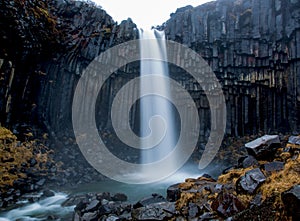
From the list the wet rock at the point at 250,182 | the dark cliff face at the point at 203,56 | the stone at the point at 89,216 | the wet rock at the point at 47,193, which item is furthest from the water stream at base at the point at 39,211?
the dark cliff face at the point at 203,56

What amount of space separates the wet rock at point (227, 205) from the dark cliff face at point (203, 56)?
1350 centimetres

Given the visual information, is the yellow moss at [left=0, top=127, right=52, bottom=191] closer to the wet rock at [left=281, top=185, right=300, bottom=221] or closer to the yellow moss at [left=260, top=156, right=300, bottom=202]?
the yellow moss at [left=260, top=156, right=300, bottom=202]

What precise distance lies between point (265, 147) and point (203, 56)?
14.0m

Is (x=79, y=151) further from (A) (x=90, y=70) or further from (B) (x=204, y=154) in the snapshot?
(B) (x=204, y=154)

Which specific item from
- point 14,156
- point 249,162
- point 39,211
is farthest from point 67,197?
point 249,162

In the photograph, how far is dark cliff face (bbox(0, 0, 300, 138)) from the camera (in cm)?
1595

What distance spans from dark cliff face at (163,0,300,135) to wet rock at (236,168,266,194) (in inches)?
546

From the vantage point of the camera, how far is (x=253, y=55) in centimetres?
1858

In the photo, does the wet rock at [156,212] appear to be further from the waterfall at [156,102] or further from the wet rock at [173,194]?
the waterfall at [156,102]

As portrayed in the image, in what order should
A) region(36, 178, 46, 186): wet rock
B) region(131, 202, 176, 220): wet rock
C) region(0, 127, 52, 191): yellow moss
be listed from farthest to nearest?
region(36, 178, 46, 186): wet rock < region(0, 127, 52, 191): yellow moss < region(131, 202, 176, 220): wet rock

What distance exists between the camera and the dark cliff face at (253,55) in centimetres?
1770

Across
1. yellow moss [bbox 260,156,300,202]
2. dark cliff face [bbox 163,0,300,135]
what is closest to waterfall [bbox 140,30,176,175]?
dark cliff face [bbox 163,0,300,135]

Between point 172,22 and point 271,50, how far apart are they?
8.43m

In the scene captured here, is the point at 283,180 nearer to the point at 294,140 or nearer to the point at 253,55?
the point at 294,140
